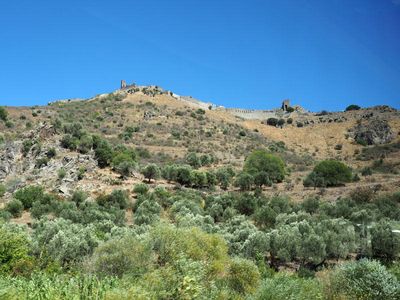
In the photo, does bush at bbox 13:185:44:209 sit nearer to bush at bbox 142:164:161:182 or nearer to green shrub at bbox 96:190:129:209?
green shrub at bbox 96:190:129:209

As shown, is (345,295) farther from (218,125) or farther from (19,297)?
(218,125)

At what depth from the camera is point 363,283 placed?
21.2m

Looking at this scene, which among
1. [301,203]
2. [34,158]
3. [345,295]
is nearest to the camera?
[345,295]

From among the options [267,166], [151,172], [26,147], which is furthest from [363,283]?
[26,147]

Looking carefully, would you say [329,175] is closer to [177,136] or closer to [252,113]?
[177,136]

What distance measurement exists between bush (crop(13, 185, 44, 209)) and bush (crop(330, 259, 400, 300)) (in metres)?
33.7

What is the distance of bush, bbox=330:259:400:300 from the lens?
2050cm

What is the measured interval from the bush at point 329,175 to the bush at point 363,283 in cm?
3706

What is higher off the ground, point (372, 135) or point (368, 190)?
point (372, 135)

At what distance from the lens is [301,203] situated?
162ft

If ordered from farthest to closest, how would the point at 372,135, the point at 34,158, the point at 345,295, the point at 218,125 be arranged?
the point at 218,125 < the point at 372,135 < the point at 34,158 < the point at 345,295

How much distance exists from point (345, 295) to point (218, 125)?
82201 millimetres

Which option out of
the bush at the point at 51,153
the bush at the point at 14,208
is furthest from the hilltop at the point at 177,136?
the bush at the point at 14,208

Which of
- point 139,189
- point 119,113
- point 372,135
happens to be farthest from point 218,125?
point 139,189
